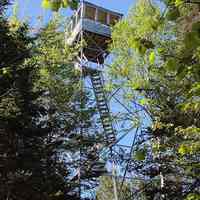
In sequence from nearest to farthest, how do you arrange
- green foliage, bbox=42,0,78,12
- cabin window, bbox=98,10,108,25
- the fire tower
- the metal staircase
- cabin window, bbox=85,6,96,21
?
green foliage, bbox=42,0,78,12 < the metal staircase < the fire tower < cabin window, bbox=85,6,96,21 < cabin window, bbox=98,10,108,25

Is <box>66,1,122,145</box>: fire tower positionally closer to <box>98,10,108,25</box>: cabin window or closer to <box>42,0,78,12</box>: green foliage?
<box>98,10,108,25</box>: cabin window

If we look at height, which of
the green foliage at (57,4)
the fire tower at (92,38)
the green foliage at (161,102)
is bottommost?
the green foliage at (57,4)

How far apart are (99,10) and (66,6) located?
81.6ft

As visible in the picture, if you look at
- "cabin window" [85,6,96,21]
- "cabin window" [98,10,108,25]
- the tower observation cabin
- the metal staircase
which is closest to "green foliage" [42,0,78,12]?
the metal staircase

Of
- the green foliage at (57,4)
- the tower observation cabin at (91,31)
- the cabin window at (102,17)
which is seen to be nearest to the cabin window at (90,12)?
the tower observation cabin at (91,31)

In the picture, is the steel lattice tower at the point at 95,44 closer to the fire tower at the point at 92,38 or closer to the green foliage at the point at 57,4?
the fire tower at the point at 92,38

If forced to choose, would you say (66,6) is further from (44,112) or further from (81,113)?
(81,113)

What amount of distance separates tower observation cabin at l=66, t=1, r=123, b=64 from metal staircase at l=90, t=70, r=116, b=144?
1576 millimetres

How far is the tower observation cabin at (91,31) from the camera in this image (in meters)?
26.6

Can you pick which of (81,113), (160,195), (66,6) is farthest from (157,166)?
(66,6)

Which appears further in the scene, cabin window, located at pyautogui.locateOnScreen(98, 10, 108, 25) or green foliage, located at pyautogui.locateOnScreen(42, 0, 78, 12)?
cabin window, located at pyautogui.locateOnScreen(98, 10, 108, 25)

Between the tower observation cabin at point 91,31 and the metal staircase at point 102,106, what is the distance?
1.58m

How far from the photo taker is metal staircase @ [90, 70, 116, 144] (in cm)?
2342

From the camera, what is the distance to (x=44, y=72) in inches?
1016
